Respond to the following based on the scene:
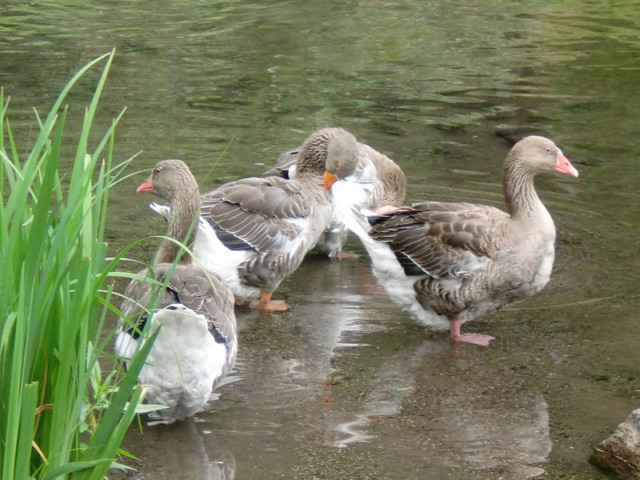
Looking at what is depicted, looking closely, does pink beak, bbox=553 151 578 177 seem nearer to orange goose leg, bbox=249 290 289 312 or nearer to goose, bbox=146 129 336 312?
goose, bbox=146 129 336 312

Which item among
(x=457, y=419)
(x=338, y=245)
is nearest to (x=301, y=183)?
(x=338, y=245)

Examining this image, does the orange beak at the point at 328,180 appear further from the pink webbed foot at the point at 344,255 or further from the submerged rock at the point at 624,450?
the submerged rock at the point at 624,450

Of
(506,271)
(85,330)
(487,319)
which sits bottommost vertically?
(487,319)

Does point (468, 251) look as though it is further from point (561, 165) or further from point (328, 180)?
point (328, 180)

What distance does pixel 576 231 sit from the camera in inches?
337

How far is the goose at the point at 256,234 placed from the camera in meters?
7.00

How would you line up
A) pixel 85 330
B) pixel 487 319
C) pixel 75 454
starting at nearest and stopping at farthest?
pixel 85 330 < pixel 75 454 < pixel 487 319

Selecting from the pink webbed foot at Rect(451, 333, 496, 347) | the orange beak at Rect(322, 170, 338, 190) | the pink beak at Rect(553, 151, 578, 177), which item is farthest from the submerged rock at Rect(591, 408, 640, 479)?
the orange beak at Rect(322, 170, 338, 190)

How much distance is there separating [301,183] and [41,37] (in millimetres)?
8448

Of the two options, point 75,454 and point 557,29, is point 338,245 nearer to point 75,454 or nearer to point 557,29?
point 75,454

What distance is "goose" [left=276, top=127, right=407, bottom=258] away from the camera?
320 inches

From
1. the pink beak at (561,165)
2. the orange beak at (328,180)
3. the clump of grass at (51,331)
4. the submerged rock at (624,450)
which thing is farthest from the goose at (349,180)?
the clump of grass at (51,331)

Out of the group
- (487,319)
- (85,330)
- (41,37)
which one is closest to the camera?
(85,330)

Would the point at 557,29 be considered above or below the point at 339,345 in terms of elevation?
above
